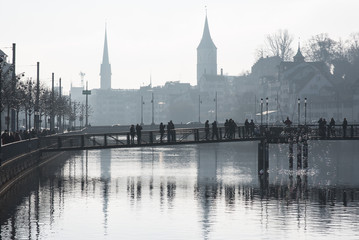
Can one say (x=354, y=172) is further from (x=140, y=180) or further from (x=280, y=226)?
(x=280, y=226)

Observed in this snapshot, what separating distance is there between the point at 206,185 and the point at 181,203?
13.4m

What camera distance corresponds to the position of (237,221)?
45.0 meters

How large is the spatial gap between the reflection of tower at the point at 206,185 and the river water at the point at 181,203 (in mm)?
62

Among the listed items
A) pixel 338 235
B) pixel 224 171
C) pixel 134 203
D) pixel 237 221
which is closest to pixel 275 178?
pixel 224 171

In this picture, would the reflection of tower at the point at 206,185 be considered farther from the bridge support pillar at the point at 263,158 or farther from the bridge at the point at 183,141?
the bridge support pillar at the point at 263,158

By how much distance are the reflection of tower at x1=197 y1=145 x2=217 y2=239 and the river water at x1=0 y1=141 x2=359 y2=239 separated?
0.06 metres

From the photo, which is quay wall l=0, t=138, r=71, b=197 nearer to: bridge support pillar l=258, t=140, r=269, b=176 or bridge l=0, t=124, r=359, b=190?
bridge l=0, t=124, r=359, b=190

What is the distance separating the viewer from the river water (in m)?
41.4

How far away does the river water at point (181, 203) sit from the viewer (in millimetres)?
41375

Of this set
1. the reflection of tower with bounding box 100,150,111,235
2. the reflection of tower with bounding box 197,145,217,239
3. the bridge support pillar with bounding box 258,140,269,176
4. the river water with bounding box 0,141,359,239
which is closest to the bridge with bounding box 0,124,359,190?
the bridge support pillar with bounding box 258,140,269,176

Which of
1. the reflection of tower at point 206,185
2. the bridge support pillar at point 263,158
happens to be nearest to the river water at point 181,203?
the reflection of tower at point 206,185

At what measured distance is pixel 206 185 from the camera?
67000 millimetres

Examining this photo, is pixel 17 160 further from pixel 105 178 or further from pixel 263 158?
pixel 263 158

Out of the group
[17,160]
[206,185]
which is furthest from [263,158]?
[17,160]
